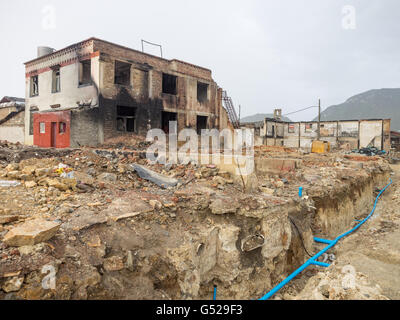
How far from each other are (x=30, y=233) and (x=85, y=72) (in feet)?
46.6

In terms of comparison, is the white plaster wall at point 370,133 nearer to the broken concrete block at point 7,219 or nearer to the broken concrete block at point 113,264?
the broken concrete block at point 113,264

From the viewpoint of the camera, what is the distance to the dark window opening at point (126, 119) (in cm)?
1545

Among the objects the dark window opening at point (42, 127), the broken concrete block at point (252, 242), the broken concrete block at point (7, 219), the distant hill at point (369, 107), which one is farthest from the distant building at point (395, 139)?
the distant hill at point (369, 107)

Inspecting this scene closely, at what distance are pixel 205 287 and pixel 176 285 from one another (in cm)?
105

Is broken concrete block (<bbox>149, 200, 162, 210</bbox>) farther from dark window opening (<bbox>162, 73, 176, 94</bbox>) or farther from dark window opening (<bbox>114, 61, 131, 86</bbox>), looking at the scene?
dark window opening (<bbox>162, 73, 176, 94</bbox>)

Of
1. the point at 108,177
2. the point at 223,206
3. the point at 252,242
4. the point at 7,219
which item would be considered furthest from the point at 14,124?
the point at 252,242

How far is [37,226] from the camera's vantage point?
11.3 feet

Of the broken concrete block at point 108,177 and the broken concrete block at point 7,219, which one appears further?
the broken concrete block at point 108,177

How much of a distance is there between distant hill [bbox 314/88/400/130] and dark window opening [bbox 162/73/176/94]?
97.9m

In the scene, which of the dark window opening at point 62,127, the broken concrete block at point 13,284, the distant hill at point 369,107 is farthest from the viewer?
the distant hill at point 369,107

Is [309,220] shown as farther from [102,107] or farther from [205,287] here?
[102,107]

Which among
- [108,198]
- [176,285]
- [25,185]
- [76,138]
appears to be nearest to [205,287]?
[176,285]

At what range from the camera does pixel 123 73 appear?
16.5 metres

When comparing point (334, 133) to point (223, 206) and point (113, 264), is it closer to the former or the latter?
point (223, 206)
